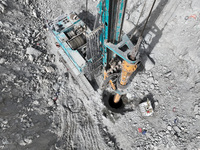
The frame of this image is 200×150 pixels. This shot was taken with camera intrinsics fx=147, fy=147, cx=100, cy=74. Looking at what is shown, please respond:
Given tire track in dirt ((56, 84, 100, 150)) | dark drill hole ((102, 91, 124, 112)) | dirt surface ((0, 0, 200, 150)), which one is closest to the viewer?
dirt surface ((0, 0, 200, 150))

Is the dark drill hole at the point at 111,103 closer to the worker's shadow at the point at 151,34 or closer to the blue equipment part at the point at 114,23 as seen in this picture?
the worker's shadow at the point at 151,34

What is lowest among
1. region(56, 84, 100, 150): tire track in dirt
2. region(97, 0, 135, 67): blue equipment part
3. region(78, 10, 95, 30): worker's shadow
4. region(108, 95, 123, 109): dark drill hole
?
region(108, 95, 123, 109): dark drill hole

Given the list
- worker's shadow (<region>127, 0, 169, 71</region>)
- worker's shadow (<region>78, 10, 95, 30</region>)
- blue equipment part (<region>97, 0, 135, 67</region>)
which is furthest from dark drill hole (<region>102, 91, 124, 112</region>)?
worker's shadow (<region>78, 10, 95, 30</region>)

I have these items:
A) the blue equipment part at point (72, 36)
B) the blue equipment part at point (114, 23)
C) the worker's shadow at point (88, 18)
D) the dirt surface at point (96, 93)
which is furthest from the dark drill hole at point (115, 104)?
the worker's shadow at point (88, 18)

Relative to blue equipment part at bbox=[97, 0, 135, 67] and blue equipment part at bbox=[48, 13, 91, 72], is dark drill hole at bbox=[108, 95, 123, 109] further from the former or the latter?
blue equipment part at bbox=[97, 0, 135, 67]

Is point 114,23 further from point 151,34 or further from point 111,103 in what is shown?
point 111,103

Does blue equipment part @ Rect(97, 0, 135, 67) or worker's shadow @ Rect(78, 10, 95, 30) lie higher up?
worker's shadow @ Rect(78, 10, 95, 30)

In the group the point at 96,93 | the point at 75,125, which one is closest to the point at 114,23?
the point at 96,93

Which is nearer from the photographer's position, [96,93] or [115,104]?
[96,93]
